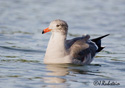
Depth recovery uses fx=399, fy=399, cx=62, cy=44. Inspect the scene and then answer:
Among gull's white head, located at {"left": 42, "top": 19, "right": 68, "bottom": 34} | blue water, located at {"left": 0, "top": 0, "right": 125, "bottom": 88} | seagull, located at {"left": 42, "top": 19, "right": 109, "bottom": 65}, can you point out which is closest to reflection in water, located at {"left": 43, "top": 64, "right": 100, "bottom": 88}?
blue water, located at {"left": 0, "top": 0, "right": 125, "bottom": 88}

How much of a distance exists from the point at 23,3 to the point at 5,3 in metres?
0.97

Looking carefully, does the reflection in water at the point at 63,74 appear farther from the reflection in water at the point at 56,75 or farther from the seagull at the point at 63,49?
the seagull at the point at 63,49

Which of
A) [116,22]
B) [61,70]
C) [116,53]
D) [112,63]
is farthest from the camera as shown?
[116,22]

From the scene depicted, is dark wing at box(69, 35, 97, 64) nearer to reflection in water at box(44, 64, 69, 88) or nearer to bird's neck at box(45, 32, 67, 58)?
bird's neck at box(45, 32, 67, 58)

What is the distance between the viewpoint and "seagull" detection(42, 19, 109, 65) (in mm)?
10492

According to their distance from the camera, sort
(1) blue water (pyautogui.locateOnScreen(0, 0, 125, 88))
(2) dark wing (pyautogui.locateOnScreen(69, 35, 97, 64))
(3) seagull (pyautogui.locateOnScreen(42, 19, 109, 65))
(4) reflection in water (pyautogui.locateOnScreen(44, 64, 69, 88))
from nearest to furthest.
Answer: (4) reflection in water (pyautogui.locateOnScreen(44, 64, 69, 88)) < (1) blue water (pyautogui.locateOnScreen(0, 0, 125, 88)) < (3) seagull (pyautogui.locateOnScreen(42, 19, 109, 65)) < (2) dark wing (pyautogui.locateOnScreen(69, 35, 97, 64))

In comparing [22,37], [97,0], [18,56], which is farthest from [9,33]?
[97,0]

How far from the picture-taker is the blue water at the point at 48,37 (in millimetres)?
9086

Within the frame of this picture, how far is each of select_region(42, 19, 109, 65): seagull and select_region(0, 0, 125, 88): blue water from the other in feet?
0.67

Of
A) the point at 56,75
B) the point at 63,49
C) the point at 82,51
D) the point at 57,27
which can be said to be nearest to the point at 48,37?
the point at 82,51

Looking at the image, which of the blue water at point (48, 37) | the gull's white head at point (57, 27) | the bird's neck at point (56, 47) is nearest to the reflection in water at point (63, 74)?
the blue water at point (48, 37)

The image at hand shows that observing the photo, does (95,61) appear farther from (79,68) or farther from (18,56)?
(18,56)

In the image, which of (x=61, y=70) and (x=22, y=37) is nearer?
(x=61, y=70)

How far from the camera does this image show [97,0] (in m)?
22.5
